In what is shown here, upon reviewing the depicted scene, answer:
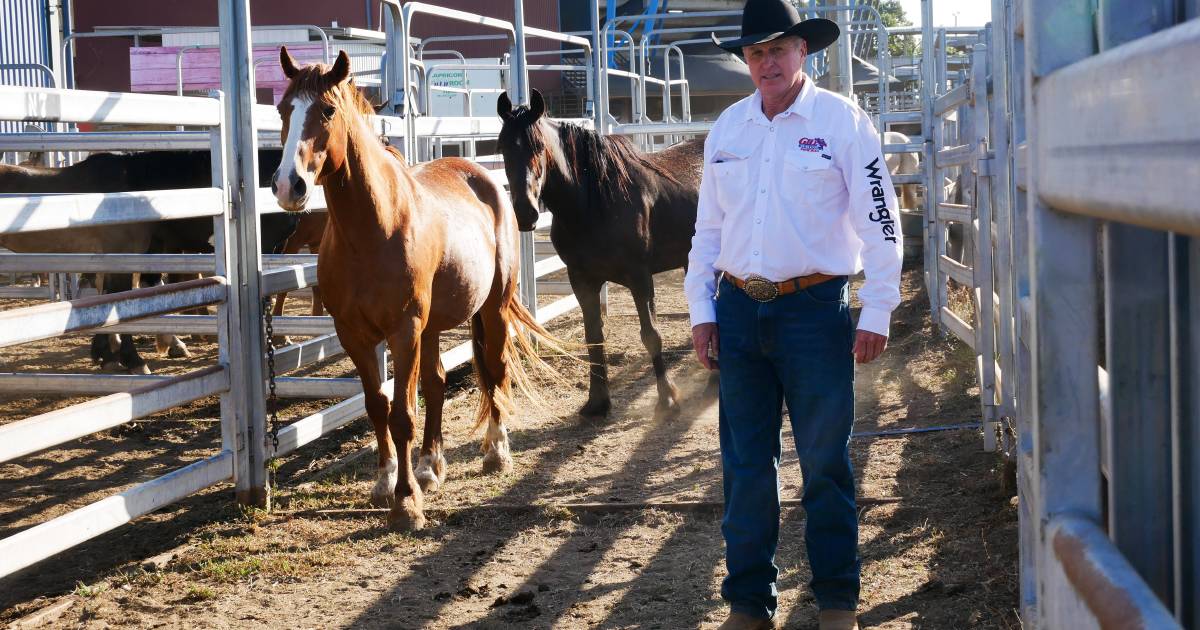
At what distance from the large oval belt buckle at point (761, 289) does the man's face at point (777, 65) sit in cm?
51

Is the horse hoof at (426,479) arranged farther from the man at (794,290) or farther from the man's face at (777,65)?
the man's face at (777,65)

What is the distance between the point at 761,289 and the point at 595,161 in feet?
11.7

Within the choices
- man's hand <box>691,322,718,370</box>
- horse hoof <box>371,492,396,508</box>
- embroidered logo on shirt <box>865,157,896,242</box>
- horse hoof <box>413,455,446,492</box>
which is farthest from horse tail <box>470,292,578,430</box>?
embroidered logo on shirt <box>865,157,896,242</box>

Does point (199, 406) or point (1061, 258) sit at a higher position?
point (1061, 258)

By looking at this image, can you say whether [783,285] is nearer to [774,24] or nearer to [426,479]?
[774,24]

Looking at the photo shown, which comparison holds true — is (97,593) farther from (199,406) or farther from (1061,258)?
(1061,258)

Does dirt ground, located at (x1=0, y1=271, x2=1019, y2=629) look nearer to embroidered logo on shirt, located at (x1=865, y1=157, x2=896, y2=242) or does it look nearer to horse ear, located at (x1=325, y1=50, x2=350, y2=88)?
embroidered logo on shirt, located at (x1=865, y1=157, x2=896, y2=242)

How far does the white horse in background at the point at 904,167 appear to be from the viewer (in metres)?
12.7

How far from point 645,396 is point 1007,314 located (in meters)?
3.05

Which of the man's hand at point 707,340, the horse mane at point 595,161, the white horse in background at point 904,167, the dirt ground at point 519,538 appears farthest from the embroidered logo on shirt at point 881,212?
the white horse in background at point 904,167

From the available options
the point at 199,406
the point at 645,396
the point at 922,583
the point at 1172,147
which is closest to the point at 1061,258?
the point at 1172,147

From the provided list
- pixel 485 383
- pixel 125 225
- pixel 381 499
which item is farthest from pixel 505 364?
pixel 125 225

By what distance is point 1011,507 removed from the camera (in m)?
4.19

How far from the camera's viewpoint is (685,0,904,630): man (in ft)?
9.87
